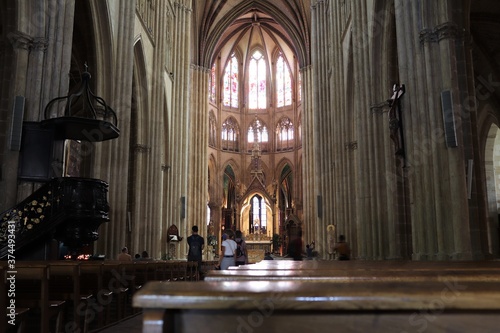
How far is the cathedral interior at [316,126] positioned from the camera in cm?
894

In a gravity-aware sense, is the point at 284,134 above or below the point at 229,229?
above

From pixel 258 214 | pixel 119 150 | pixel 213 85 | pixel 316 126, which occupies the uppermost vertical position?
pixel 213 85

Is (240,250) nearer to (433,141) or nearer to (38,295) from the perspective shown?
(433,141)

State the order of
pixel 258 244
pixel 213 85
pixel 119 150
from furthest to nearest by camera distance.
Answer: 1. pixel 213 85
2. pixel 258 244
3. pixel 119 150

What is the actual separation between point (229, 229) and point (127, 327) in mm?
8016

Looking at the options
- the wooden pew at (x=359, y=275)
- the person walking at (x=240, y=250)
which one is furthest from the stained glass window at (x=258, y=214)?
the wooden pew at (x=359, y=275)

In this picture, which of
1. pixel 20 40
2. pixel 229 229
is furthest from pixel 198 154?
pixel 20 40

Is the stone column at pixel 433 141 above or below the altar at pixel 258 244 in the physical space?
above

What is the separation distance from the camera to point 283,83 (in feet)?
152

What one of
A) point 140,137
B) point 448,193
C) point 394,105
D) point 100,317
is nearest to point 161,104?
point 140,137

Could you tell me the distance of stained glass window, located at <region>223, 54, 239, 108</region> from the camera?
151 feet

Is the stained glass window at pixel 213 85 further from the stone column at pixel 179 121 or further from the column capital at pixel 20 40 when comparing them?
the column capital at pixel 20 40

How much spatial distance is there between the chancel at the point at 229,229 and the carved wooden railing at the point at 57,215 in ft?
0.09

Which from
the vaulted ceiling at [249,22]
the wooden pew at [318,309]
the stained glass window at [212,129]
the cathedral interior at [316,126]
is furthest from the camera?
the stained glass window at [212,129]
